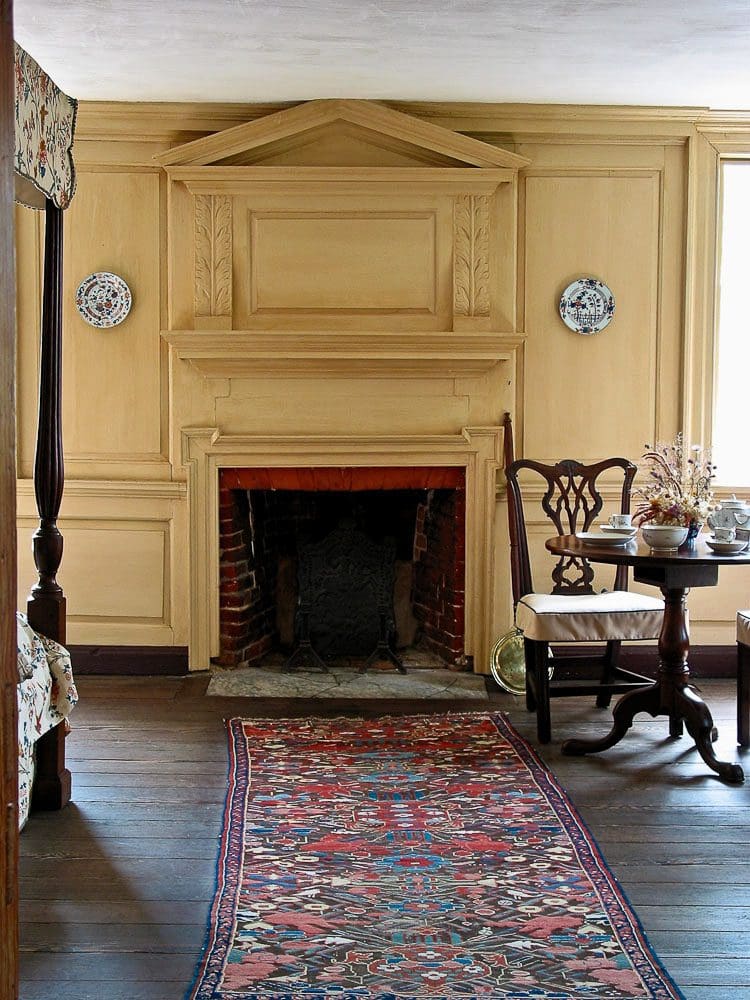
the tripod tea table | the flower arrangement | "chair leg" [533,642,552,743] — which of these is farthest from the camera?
"chair leg" [533,642,552,743]

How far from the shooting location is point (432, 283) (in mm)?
5297

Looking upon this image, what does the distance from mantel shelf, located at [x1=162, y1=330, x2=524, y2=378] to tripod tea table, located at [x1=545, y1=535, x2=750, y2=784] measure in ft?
3.91

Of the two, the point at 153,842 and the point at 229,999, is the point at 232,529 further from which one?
the point at 229,999

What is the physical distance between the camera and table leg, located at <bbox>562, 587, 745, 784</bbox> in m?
4.12

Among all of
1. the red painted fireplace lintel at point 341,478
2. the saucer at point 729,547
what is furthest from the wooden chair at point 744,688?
the red painted fireplace lintel at point 341,478

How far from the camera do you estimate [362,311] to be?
17.3ft

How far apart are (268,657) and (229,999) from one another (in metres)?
3.45

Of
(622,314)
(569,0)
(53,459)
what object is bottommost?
(53,459)

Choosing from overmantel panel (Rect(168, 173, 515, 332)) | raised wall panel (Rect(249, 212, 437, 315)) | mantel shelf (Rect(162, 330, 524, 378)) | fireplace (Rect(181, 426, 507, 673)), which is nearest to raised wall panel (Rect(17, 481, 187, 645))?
fireplace (Rect(181, 426, 507, 673))

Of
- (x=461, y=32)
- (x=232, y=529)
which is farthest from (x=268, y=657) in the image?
(x=461, y=32)

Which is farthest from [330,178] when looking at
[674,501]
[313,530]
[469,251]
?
[674,501]

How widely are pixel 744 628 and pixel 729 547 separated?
49 cm

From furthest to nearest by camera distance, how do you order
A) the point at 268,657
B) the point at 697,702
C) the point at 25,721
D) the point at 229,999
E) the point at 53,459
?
the point at 268,657
the point at 697,702
the point at 53,459
the point at 25,721
the point at 229,999

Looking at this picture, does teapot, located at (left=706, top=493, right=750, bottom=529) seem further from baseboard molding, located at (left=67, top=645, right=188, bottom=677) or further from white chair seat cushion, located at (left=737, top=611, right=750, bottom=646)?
baseboard molding, located at (left=67, top=645, right=188, bottom=677)
